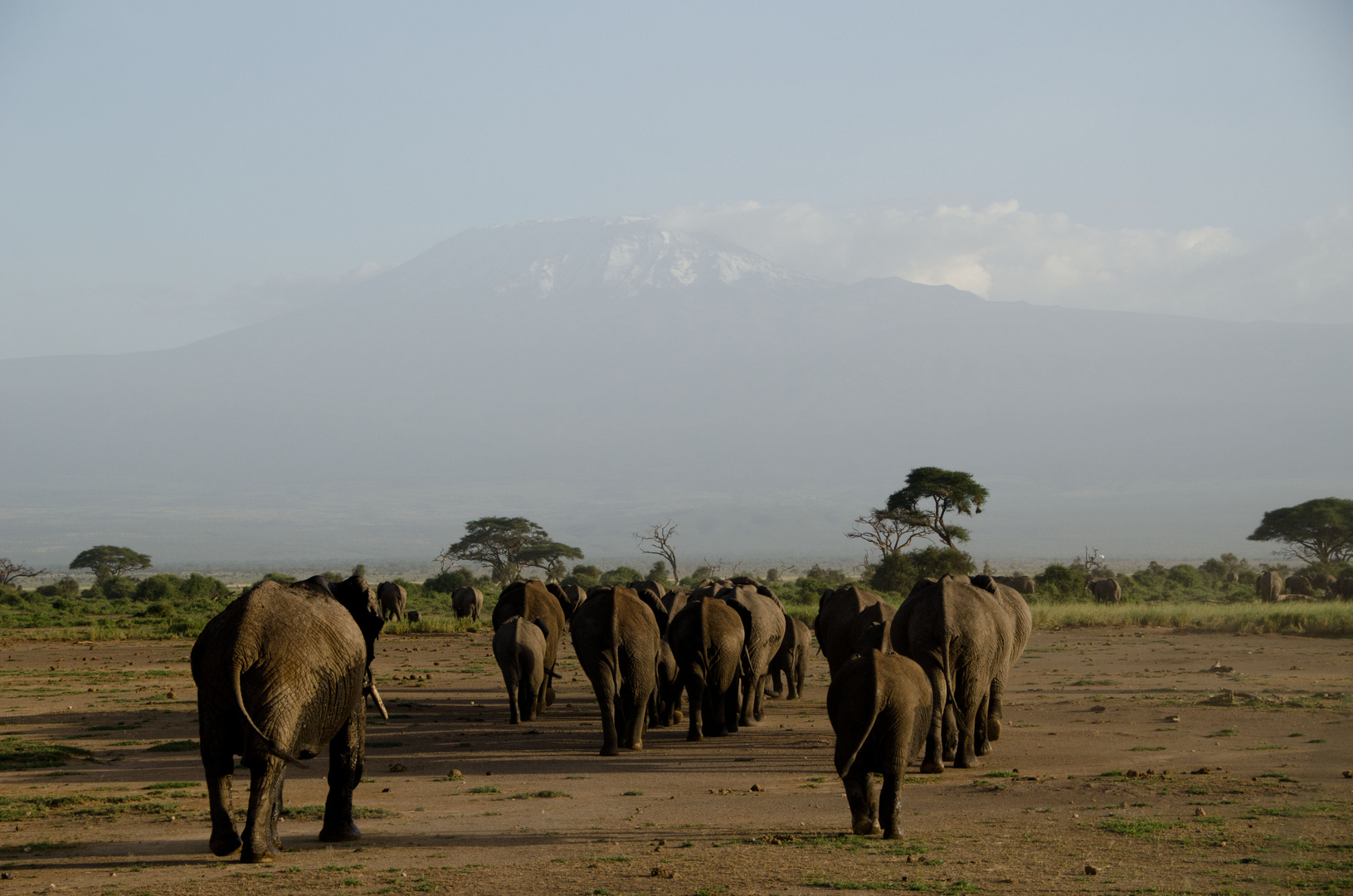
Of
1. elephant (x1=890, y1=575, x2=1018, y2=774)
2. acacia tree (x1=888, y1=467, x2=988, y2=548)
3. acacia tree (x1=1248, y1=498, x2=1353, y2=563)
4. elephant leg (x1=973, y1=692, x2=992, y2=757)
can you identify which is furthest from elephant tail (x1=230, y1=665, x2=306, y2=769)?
acacia tree (x1=1248, y1=498, x2=1353, y2=563)

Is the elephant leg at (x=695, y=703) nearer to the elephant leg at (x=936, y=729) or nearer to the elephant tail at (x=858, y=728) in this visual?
the elephant leg at (x=936, y=729)

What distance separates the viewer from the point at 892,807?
9523 mm

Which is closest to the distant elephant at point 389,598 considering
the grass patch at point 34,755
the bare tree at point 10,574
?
the grass patch at point 34,755

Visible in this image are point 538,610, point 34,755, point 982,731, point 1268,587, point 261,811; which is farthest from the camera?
point 1268,587

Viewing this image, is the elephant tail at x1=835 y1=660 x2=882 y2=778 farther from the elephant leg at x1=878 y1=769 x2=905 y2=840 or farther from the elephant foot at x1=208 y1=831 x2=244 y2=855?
the elephant foot at x1=208 y1=831 x2=244 y2=855

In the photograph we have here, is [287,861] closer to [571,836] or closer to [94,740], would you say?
[571,836]

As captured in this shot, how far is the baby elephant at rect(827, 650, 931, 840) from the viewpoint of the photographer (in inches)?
369

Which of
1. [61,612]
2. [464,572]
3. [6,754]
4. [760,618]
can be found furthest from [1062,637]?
[464,572]

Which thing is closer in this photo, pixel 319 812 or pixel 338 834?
pixel 338 834

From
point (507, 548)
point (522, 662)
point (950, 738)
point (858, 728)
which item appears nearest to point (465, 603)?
point (522, 662)

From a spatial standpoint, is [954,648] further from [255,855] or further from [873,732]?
[255,855]

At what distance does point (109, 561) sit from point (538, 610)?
82543mm

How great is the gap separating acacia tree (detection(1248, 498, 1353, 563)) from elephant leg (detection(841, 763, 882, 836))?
7223cm

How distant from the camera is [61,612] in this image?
46.2 m
